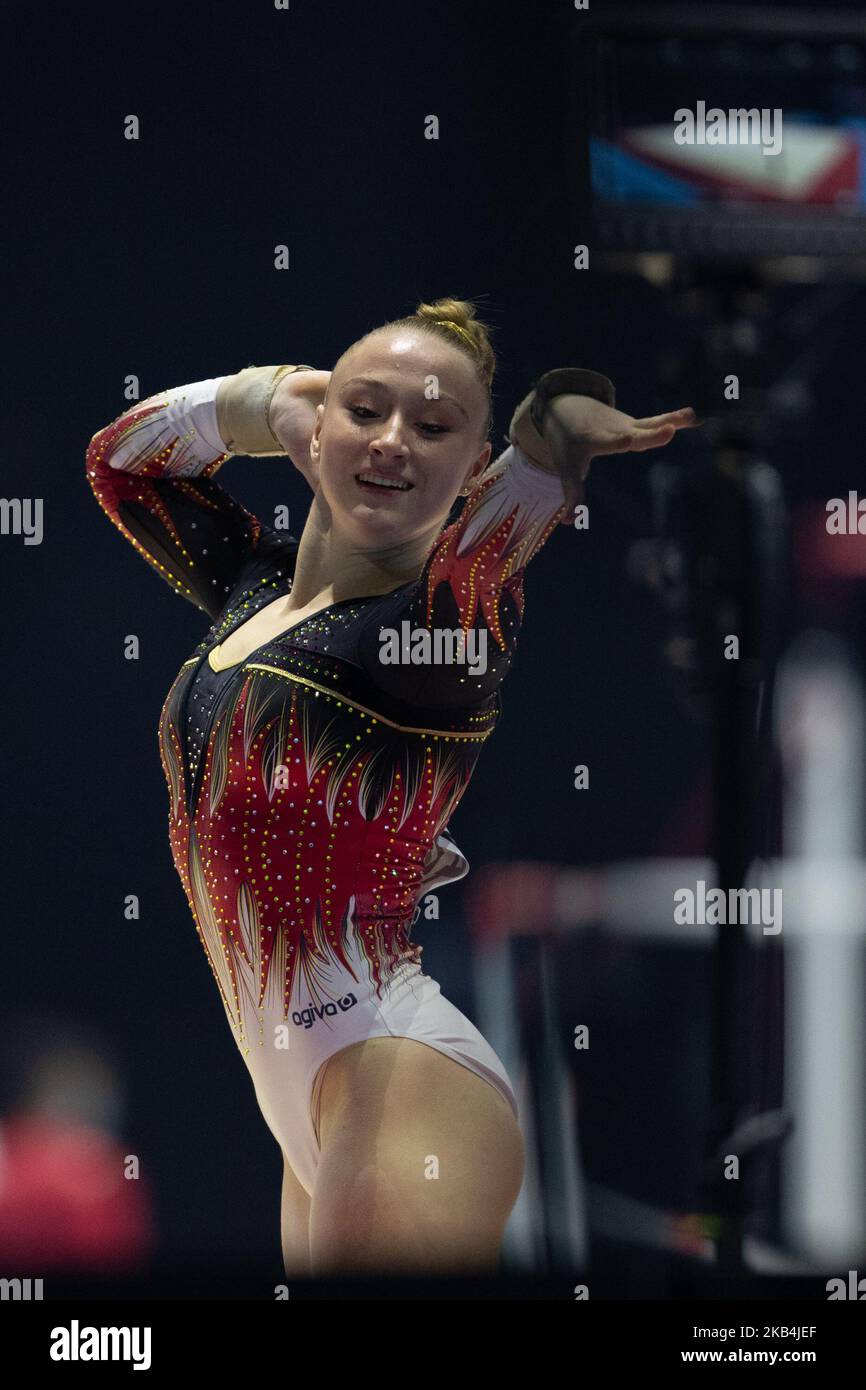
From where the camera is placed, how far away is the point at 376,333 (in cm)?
228

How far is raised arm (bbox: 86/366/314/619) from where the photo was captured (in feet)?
7.98

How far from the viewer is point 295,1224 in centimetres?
235

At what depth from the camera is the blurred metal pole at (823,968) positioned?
260 centimetres

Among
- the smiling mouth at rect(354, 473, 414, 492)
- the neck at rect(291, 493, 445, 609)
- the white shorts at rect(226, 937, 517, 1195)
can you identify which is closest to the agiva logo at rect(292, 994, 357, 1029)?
the white shorts at rect(226, 937, 517, 1195)

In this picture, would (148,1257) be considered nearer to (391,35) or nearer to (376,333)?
(376,333)

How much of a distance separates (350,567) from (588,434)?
0.41 m

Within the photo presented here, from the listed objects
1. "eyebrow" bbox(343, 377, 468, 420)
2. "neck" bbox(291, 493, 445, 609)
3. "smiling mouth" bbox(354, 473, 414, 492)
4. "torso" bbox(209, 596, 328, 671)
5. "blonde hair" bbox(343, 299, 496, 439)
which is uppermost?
"blonde hair" bbox(343, 299, 496, 439)

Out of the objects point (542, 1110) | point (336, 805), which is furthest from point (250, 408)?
point (542, 1110)

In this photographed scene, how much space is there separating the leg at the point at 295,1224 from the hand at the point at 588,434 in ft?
3.41

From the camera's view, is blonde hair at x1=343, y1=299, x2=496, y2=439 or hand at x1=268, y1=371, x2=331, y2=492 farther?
hand at x1=268, y1=371, x2=331, y2=492

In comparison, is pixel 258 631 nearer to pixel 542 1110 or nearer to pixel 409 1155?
pixel 409 1155

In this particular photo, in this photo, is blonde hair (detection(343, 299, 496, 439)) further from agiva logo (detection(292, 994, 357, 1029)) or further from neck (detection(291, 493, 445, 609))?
agiva logo (detection(292, 994, 357, 1029))

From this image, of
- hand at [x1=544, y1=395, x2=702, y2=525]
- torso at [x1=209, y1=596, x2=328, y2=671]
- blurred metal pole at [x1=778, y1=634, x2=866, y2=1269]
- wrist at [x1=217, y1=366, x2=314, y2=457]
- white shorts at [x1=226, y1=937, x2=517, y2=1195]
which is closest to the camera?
hand at [x1=544, y1=395, x2=702, y2=525]

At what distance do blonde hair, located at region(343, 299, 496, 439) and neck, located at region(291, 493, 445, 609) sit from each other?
201 millimetres
